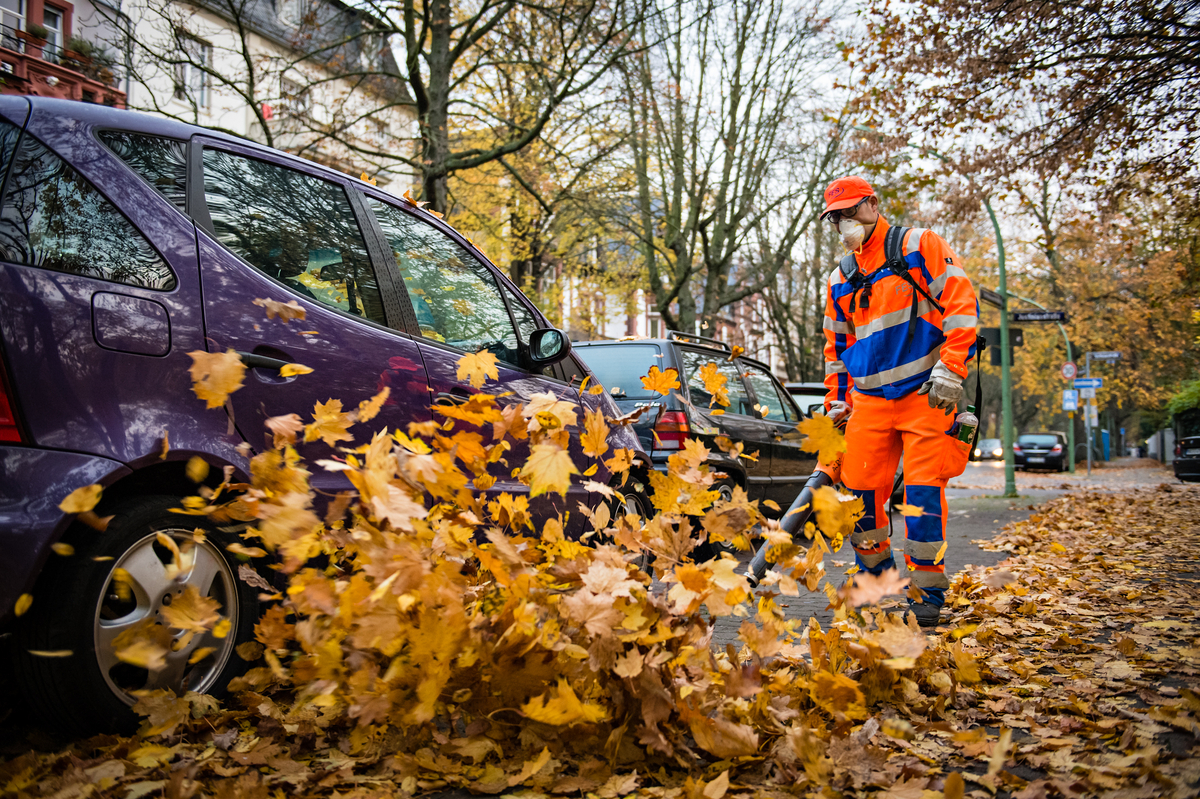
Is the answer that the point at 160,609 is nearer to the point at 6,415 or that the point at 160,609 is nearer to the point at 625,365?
the point at 6,415

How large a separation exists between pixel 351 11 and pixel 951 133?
7871mm

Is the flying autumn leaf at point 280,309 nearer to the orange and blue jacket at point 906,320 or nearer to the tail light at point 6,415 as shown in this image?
the tail light at point 6,415

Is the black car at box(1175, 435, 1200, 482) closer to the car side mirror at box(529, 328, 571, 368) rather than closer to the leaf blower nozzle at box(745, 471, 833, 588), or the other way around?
the leaf blower nozzle at box(745, 471, 833, 588)

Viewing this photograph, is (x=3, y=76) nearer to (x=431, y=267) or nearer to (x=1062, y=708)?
(x=431, y=267)

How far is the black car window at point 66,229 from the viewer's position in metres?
2.25

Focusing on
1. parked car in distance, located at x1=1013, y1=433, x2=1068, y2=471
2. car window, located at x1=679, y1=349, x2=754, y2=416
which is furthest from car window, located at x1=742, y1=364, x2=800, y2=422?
parked car in distance, located at x1=1013, y1=433, x2=1068, y2=471

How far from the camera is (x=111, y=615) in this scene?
7.55ft

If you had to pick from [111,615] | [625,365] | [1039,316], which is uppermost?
[1039,316]

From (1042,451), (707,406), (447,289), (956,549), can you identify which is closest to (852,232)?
(447,289)

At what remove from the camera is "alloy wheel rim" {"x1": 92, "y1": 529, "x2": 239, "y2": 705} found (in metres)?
2.23

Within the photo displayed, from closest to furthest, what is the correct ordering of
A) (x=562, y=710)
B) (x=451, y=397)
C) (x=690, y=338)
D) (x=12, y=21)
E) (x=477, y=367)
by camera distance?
(x=562, y=710)
(x=477, y=367)
(x=451, y=397)
(x=690, y=338)
(x=12, y=21)

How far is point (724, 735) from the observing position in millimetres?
2166

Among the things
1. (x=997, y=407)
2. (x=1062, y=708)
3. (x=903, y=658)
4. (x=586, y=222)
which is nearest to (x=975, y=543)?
(x=1062, y=708)

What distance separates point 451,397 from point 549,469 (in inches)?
50.0
